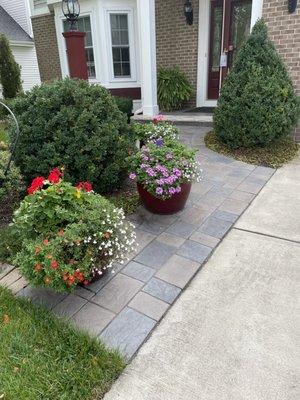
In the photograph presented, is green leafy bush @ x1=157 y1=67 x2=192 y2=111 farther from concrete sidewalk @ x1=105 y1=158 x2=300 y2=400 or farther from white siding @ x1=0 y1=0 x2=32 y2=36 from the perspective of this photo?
white siding @ x1=0 y1=0 x2=32 y2=36

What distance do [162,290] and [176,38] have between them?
7305 mm

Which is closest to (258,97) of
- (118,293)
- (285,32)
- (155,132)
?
(285,32)

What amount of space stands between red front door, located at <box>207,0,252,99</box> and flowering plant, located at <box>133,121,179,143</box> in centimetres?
454

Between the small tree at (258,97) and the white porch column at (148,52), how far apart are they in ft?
7.36

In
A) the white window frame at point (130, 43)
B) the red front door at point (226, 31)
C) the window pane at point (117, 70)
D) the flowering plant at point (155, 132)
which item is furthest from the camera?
the window pane at point (117, 70)

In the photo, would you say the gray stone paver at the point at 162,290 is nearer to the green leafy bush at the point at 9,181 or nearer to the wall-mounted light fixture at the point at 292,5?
the green leafy bush at the point at 9,181

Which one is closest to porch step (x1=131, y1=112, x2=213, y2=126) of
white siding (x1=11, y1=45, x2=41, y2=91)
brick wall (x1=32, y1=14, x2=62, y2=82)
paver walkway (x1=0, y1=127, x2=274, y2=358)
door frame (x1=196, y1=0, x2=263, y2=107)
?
door frame (x1=196, y1=0, x2=263, y2=107)

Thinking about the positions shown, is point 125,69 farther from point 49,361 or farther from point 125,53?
point 49,361

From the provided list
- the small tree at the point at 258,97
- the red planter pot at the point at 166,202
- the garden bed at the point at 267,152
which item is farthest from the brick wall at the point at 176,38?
the red planter pot at the point at 166,202

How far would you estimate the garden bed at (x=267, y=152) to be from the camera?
191 inches

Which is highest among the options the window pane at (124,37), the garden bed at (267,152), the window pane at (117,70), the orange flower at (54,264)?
the window pane at (124,37)

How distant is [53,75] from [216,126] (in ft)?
25.7

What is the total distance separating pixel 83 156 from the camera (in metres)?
3.34

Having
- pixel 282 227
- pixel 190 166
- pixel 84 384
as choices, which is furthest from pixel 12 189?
pixel 282 227
